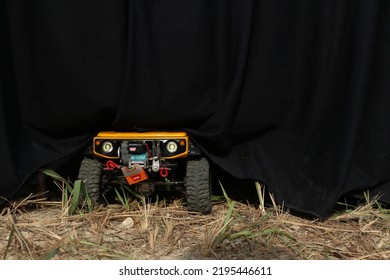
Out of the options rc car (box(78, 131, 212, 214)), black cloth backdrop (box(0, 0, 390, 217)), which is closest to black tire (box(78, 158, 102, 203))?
rc car (box(78, 131, 212, 214))

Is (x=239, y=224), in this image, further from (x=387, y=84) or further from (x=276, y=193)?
(x=387, y=84)

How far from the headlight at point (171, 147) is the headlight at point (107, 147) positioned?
0.26 meters

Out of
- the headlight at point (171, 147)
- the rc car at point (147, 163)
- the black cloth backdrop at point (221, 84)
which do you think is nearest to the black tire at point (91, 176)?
the rc car at point (147, 163)

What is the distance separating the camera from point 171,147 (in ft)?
6.84

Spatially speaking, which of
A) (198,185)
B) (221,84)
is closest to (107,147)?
(198,185)

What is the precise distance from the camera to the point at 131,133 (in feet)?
6.89

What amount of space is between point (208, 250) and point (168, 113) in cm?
64

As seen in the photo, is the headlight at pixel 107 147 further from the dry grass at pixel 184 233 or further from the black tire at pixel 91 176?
Answer: the dry grass at pixel 184 233

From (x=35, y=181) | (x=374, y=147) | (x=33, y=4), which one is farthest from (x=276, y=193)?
(x=33, y=4)

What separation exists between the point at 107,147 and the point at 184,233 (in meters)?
0.53

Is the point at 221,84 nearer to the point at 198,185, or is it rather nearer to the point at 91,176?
the point at 198,185

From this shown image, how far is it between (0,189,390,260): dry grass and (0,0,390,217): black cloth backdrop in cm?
13

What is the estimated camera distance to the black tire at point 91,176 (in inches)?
82.0

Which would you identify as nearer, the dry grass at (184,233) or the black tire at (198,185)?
the dry grass at (184,233)
